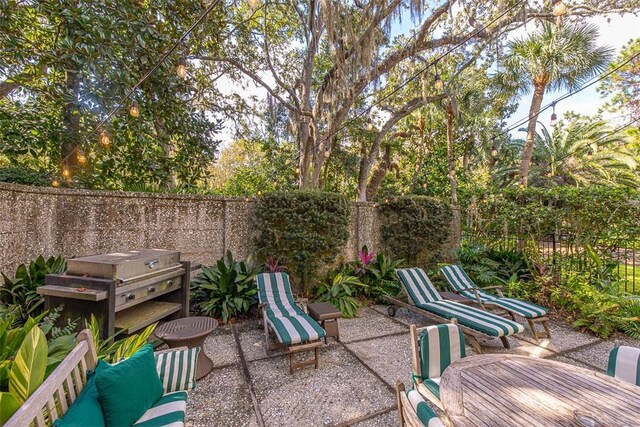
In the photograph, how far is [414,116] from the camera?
488 inches

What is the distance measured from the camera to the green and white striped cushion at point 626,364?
1898 millimetres

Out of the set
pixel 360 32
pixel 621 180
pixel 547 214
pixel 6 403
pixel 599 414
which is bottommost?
pixel 599 414

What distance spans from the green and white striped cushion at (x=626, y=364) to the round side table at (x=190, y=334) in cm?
335

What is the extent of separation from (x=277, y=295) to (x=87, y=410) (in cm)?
293

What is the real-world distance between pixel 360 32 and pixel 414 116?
7.01 meters

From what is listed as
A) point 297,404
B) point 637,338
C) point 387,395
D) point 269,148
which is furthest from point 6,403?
point 269,148

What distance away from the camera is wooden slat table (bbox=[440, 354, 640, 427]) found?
1.44 m

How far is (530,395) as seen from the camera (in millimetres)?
Result: 1623

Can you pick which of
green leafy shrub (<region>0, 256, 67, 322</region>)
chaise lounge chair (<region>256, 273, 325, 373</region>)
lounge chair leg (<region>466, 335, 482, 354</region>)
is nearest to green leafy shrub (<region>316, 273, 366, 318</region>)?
chaise lounge chair (<region>256, 273, 325, 373</region>)

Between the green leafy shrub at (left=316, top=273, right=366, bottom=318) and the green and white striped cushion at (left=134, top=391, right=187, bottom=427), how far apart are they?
10.5 feet

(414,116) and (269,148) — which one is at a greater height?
(414,116)

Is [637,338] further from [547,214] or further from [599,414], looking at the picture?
[599,414]

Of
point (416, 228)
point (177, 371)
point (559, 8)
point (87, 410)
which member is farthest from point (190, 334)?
point (559, 8)

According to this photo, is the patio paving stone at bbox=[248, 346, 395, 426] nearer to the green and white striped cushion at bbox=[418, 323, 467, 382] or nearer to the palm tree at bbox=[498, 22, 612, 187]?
the green and white striped cushion at bbox=[418, 323, 467, 382]
